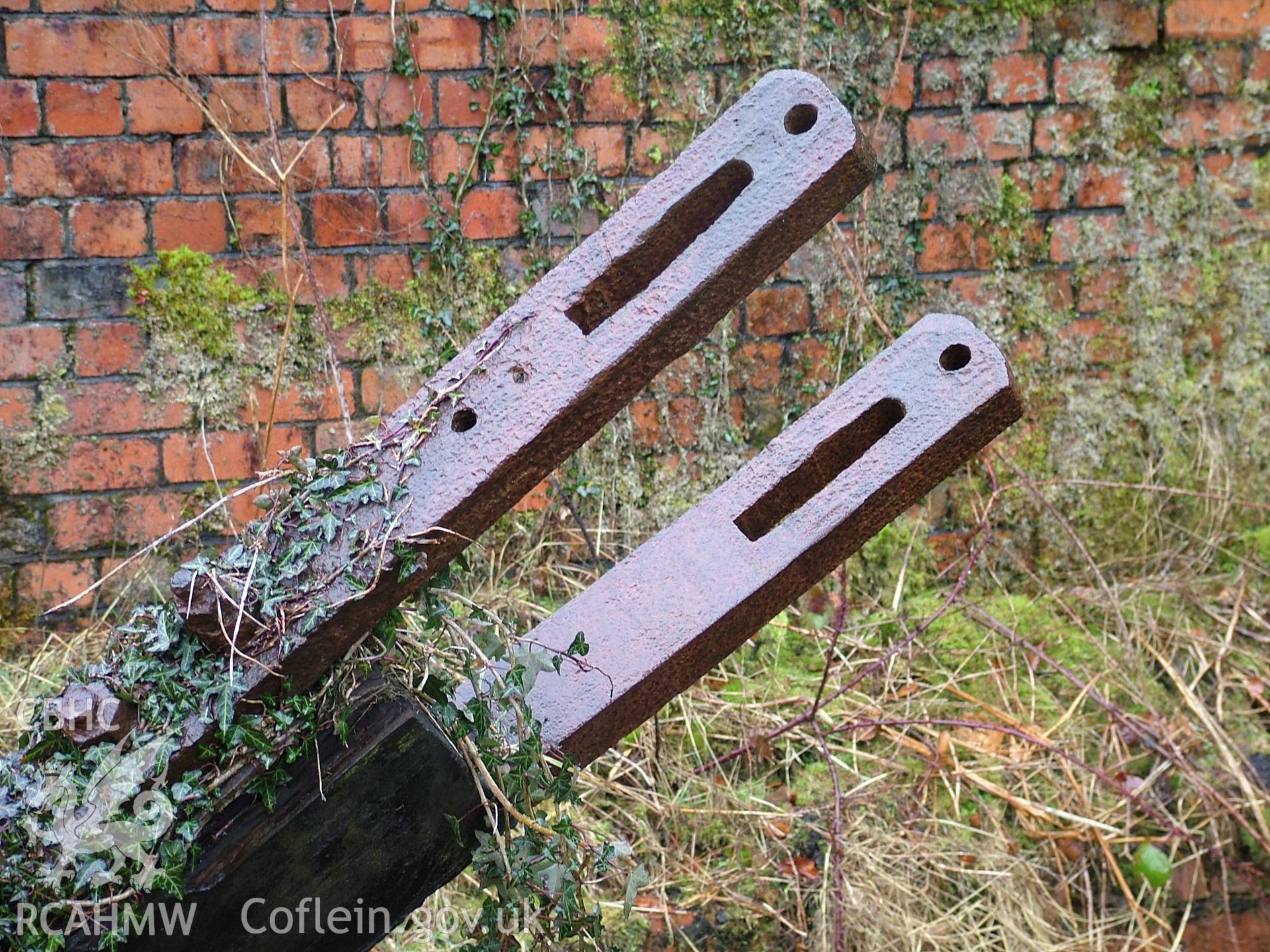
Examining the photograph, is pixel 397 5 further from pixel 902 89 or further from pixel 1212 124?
pixel 1212 124

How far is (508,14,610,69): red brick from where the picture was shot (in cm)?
238

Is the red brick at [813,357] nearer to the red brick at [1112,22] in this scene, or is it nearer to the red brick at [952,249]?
the red brick at [952,249]

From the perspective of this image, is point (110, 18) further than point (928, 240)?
No

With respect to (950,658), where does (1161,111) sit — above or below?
above

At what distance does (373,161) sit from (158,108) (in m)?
0.48

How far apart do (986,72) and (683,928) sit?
2160 millimetres

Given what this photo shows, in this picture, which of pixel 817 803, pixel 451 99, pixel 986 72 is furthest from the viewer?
pixel 986 72

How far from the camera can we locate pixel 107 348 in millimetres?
2320

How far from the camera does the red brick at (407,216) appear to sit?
2.40 metres

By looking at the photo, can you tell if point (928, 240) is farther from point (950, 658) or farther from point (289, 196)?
point (289, 196)

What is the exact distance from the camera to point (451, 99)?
2385 mm

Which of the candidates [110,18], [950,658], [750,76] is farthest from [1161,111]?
[110,18]

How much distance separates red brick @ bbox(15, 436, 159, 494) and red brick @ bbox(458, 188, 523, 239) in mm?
920

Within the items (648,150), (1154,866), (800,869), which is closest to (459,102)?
(648,150)
